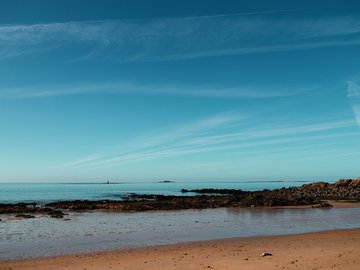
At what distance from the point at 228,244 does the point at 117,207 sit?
86.3ft

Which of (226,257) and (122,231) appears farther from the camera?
(122,231)

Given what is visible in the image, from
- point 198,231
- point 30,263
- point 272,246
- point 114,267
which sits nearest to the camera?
point 114,267

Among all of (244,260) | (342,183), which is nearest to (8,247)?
(244,260)

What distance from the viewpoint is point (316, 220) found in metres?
29.7

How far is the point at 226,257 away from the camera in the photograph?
15297 mm

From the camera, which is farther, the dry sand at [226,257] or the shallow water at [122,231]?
the shallow water at [122,231]

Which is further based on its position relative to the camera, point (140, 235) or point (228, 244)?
point (140, 235)

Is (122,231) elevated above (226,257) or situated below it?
below

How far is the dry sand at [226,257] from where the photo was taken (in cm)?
1369

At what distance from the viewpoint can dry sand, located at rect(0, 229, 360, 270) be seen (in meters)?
13.7

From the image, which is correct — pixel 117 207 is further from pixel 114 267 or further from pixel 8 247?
pixel 114 267

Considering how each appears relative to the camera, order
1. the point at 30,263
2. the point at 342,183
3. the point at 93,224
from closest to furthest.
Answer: the point at 30,263 < the point at 93,224 < the point at 342,183

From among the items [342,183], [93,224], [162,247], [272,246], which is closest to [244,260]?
[272,246]

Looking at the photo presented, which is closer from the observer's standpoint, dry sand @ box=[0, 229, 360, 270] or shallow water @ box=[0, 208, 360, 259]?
dry sand @ box=[0, 229, 360, 270]
